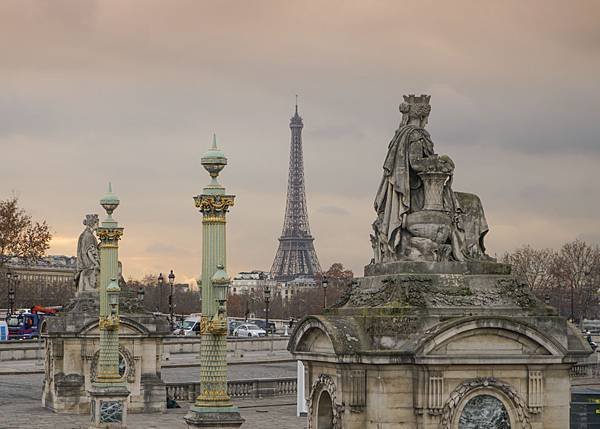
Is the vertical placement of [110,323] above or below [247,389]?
above

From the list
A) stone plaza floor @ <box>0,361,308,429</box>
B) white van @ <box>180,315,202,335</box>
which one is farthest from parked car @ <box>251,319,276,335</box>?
stone plaza floor @ <box>0,361,308,429</box>

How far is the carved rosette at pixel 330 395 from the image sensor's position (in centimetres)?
2662

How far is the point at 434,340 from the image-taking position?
25766 millimetres

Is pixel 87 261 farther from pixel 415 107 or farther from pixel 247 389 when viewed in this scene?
pixel 415 107

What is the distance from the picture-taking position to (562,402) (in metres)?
26.8

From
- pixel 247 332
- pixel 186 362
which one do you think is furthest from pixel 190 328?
pixel 186 362

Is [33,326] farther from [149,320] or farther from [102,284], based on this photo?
[102,284]

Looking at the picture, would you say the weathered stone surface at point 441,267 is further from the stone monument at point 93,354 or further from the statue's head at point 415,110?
the stone monument at point 93,354

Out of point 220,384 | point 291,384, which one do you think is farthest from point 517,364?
point 291,384

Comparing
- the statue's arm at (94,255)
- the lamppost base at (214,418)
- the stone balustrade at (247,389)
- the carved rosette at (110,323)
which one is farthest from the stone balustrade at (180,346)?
the lamppost base at (214,418)

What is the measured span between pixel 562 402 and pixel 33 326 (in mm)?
75422

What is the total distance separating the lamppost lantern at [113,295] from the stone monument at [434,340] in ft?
40.9

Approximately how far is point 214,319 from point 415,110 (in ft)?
19.7

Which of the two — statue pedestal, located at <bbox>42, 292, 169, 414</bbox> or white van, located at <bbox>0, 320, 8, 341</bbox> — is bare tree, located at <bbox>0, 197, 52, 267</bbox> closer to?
white van, located at <bbox>0, 320, 8, 341</bbox>
